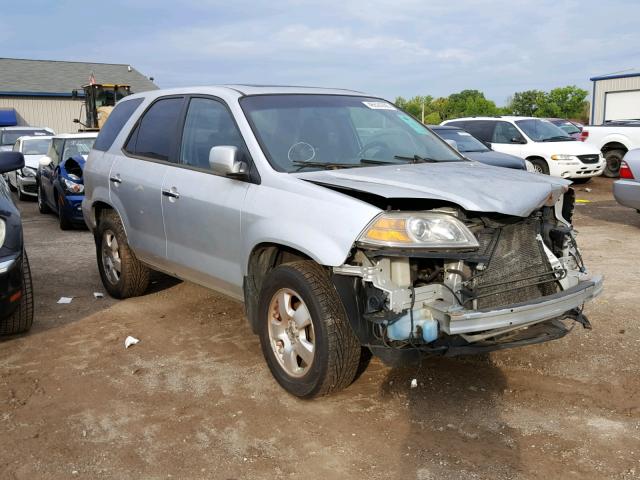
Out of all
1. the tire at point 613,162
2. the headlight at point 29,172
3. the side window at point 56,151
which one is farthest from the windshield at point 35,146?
the tire at point 613,162

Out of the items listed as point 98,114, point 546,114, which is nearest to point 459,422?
point 98,114

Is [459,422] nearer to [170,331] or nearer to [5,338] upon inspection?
[170,331]

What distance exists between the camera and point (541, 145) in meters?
15.3

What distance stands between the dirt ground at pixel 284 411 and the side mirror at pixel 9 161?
1.34 meters

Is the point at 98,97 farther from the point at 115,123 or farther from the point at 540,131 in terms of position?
the point at 115,123

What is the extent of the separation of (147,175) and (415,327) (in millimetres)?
2837

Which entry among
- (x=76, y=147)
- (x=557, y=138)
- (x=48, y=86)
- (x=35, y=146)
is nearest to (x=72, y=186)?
(x=76, y=147)

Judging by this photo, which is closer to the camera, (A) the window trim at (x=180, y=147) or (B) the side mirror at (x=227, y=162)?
(B) the side mirror at (x=227, y=162)

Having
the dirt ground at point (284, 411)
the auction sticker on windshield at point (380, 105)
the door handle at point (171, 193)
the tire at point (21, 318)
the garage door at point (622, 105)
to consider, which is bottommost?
the dirt ground at point (284, 411)

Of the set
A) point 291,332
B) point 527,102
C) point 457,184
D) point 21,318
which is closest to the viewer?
point 457,184

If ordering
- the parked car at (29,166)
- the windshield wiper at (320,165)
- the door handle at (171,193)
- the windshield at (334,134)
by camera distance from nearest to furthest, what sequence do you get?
the windshield wiper at (320,165), the windshield at (334,134), the door handle at (171,193), the parked car at (29,166)

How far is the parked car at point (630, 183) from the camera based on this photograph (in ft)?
30.6

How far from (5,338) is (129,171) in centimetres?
165

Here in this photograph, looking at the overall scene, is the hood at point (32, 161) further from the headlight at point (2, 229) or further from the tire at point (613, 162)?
the tire at point (613, 162)
